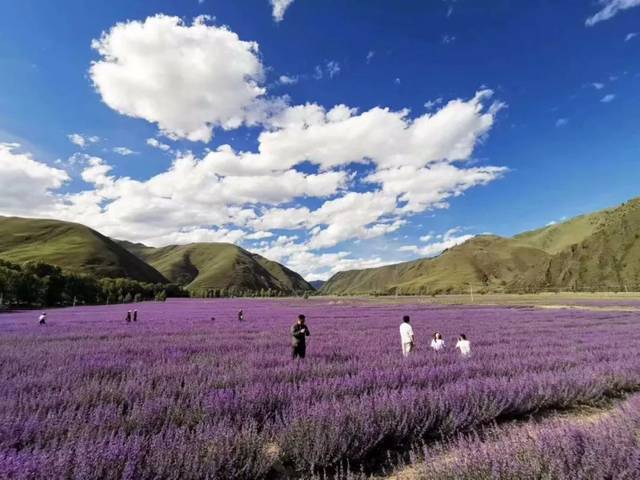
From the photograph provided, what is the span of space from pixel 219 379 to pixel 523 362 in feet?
21.7

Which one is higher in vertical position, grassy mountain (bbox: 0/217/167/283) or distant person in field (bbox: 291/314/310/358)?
grassy mountain (bbox: 0/217/167/283)

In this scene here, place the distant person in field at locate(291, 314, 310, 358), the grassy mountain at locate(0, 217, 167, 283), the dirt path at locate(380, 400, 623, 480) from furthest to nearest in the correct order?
the grassy mountain at locate(0, 217, 167, 283) < the distant person in field at locate(291, 314, 310, 358) < the dirt path at locate(380, 400, 623, 480)

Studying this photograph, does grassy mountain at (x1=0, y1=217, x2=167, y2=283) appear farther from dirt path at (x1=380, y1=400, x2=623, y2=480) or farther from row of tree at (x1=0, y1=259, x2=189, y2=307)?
dirt path at (x1=380, y1=400, x2=623, y2=480)

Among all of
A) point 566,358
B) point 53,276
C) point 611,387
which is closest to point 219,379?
point 611,387

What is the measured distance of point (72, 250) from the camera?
16012 cm

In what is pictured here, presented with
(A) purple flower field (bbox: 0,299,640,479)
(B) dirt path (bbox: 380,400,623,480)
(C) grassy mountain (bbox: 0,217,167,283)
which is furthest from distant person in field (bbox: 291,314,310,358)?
(C) grassy mountain (bbox: 0,217,167,283)

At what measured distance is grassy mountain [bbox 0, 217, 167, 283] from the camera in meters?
148

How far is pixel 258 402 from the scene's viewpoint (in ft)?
17.4

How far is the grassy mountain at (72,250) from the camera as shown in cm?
14788

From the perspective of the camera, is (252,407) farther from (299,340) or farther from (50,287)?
(50,287)

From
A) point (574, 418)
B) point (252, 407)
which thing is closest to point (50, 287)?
point (252, 407)

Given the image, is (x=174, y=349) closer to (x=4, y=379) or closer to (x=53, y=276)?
(x=4, y=379)

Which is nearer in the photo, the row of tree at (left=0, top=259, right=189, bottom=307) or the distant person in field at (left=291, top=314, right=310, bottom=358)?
the distant person in field at (left=291, top=314, right=310, bottom=358)

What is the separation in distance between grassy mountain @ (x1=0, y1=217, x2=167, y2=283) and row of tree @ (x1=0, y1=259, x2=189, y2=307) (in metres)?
64.1
